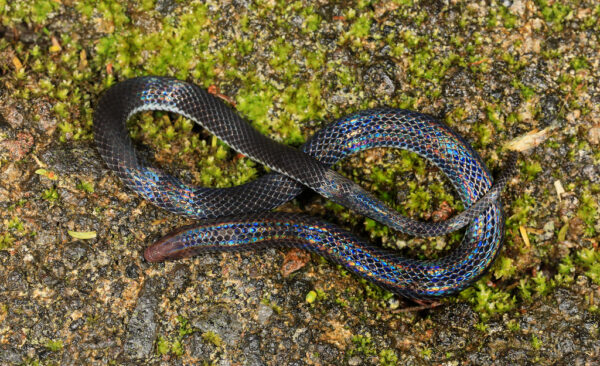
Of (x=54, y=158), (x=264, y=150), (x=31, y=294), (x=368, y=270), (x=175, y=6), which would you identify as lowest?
(x=368, y=270)

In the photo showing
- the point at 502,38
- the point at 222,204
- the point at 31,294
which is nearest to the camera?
the point at 31,294

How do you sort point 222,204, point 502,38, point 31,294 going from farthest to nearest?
point 502,38
point 222,204
point 31,294

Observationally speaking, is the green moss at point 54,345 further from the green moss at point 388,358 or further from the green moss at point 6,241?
the green moss at point 388,358

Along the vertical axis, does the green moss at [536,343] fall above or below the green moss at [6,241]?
below

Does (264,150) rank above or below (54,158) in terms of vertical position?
below

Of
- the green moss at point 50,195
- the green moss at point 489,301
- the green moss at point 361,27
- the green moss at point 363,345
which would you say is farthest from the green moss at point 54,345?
the green moss at point 361,27

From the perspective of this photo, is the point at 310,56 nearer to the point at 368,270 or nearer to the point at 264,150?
the point at 264,150

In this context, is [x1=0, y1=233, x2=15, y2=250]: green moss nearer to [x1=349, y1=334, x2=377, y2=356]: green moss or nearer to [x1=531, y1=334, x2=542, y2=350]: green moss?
[x1=349, y1=334, x2=377, y2=356]: green moss

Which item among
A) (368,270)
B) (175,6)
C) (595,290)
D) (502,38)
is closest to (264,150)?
(368,270)
